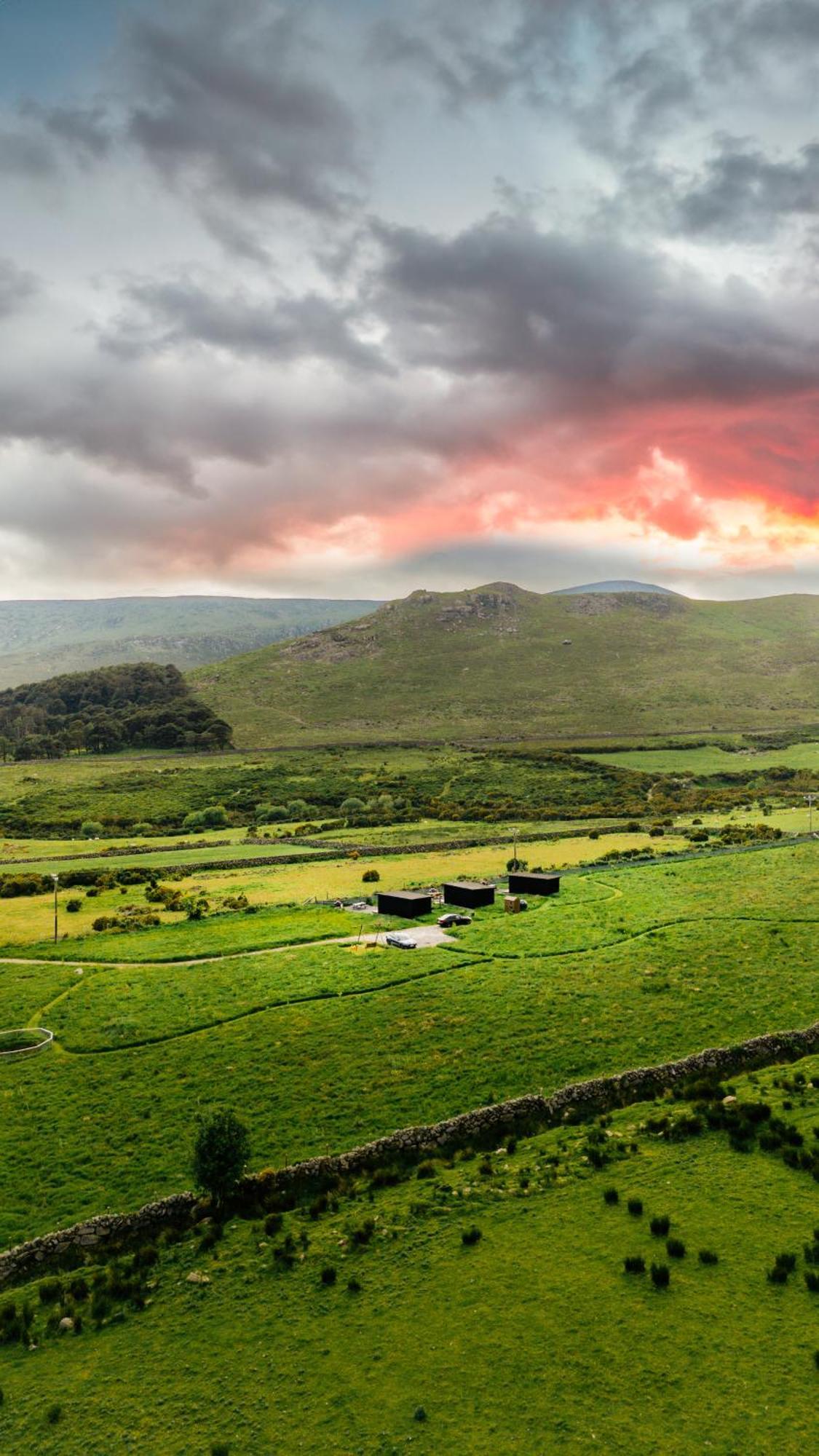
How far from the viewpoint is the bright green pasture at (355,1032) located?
2780 centimetres

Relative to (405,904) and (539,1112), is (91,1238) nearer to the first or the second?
(539,1112)

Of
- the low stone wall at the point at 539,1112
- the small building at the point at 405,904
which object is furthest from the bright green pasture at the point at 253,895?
the low stone wall at the point at 539,1112

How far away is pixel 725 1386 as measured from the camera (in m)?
16.0

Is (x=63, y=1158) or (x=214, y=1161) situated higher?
(x=214, y=1161)

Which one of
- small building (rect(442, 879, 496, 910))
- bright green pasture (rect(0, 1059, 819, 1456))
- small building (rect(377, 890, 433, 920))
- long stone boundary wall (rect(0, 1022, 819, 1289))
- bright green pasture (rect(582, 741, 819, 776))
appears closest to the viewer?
bright green pasture (rect(0, 1059, 819, 1456))

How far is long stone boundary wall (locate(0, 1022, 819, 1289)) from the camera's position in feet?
75.8

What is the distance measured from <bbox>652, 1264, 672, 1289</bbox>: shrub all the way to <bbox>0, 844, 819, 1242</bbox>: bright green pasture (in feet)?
35.7

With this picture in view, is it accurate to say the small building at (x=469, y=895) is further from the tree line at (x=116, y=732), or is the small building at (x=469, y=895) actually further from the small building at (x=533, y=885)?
the tree line at (x=116, y=732)

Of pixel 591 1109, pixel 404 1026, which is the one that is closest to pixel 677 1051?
pixel 591 1109

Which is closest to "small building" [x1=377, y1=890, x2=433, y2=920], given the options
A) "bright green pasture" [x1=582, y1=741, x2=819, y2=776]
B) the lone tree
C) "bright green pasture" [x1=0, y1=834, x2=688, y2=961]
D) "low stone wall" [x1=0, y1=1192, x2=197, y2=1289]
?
"bright green pasture" [x1=0, y1=834, x2=688, y2=961]

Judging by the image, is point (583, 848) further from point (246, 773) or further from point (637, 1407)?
point (246, 773)

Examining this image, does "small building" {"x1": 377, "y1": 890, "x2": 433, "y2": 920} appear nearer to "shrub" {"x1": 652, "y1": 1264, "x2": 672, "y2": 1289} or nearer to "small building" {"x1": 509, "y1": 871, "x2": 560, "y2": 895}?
"small building" {"x1": 509, "y1": 871, "x2": 560, "y2": 895}

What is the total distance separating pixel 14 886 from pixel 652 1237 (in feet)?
179

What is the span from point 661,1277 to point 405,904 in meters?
32.4
